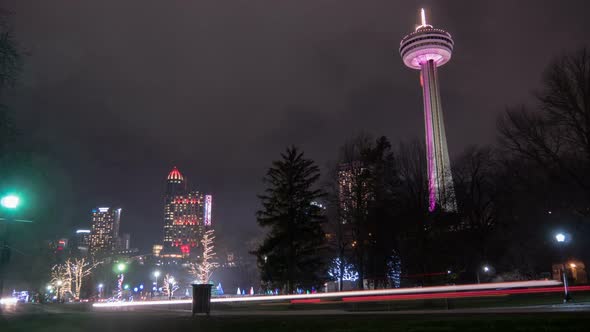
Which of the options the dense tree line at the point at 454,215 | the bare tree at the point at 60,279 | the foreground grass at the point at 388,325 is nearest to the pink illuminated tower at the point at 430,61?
the dense tree line at the point at 454,215

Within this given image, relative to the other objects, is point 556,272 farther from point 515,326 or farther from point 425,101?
point 425,101

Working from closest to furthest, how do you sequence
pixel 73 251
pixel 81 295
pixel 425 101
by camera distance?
pixel 81 295
pixel 73 251
pixel 425 101

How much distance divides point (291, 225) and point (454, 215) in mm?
15076

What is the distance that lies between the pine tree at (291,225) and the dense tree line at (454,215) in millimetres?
162

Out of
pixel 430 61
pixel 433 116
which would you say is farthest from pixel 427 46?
pixel 433 116

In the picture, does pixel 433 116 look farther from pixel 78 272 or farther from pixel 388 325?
pixel 388 325

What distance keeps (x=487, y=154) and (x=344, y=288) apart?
24053 mm

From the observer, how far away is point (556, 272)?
5516 centimetres

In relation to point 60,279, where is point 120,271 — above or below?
above

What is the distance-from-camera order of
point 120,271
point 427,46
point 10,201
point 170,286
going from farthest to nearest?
point 427,46 → point 170,286 → point 120,271 → point 10,201

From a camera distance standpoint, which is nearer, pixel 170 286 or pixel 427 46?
pixel 170 286

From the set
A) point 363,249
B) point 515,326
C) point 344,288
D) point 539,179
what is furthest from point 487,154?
point 515,326

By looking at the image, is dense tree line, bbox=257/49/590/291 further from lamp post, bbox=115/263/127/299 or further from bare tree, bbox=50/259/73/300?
bare tree, bbox=50/259/73/300

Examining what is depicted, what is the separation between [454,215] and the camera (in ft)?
136
